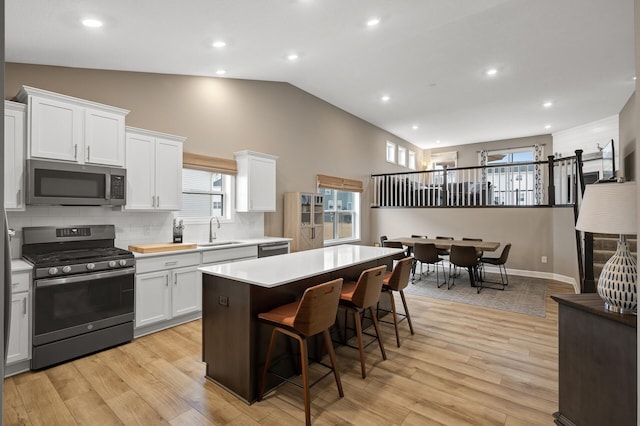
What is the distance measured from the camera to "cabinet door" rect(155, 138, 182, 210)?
3943mm

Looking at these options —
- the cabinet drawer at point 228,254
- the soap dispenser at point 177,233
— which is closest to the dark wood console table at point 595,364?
the cabinet drawer at point 228,254

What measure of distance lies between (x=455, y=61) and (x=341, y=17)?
7.90ft

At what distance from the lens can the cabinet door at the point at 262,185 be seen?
16.5 ft

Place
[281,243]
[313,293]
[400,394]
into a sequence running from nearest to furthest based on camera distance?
[313,293] < [400,394] < [281,243]

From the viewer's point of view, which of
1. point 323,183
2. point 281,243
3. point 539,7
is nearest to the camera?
point 539,7

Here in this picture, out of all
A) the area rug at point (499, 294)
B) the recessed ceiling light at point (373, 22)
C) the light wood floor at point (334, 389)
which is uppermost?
the recessed ceiling light at point (373, 22)

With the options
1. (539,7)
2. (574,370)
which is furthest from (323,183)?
(574,370)

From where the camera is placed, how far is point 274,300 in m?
2.48

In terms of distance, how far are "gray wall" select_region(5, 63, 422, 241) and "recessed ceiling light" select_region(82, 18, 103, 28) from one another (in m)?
0.94

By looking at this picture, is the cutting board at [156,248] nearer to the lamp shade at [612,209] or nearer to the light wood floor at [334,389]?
the light wood floor at [334,389]

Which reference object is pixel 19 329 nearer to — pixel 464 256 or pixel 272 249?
pixel 272 249

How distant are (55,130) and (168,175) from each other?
120 cm

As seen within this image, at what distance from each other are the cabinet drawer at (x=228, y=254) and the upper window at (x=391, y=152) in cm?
615

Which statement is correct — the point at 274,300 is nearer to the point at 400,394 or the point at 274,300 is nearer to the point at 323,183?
the point at 400,394
